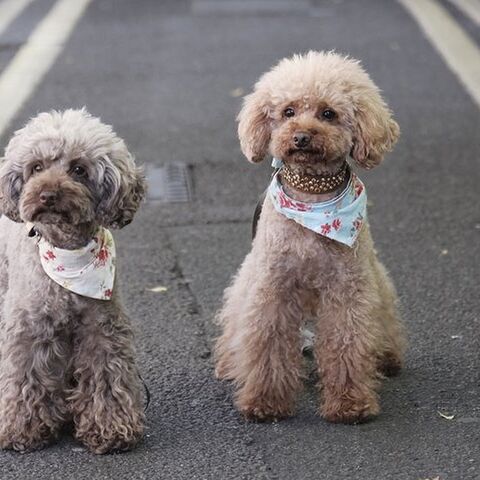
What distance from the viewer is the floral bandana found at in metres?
5.45

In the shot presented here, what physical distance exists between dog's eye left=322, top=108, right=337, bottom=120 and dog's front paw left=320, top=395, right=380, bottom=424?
1.17m

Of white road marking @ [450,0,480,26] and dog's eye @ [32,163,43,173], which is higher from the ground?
dog's eye @ [32,163,43,173]

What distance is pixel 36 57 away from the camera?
512 inches

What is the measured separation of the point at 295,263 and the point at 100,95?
6.17m

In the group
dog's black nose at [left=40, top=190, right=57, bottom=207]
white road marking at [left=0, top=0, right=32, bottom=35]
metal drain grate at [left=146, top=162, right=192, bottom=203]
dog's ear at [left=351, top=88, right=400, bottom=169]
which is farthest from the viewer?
white road marking at [left=0, top=0, right=32, bottom=35]

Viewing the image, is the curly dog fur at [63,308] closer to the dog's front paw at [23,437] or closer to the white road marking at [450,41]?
the dog's front paw at [23,437]

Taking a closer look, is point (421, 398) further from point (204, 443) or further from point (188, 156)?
point (188, 156)

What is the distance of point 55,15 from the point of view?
Result: 15602 millimetres

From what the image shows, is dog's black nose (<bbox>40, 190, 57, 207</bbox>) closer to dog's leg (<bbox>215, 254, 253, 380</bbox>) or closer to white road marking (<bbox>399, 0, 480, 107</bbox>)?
dog's leg (<bbox>215, 254, 253, 380</bbox>)

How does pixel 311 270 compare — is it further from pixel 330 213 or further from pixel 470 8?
pixel 470 8

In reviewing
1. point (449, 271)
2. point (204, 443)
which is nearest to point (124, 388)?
point (204, 443)

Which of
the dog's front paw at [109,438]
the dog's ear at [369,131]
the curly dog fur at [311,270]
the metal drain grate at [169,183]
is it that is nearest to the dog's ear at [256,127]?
the curly dog fur at [311,270]

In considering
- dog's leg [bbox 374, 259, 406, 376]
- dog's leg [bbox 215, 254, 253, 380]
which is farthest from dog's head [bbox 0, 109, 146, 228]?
dog's leg [bbox 374, 259, 406, 376]

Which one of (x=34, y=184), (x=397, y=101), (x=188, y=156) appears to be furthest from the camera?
(x=397, y=101)
